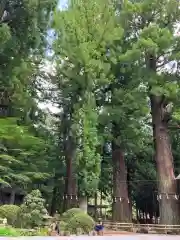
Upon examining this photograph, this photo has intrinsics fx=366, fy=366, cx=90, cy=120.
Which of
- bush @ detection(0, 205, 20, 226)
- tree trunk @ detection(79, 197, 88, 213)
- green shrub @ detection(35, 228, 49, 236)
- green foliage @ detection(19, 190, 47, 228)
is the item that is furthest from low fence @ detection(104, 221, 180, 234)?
bush @ detection(0, 205, 20, 226)

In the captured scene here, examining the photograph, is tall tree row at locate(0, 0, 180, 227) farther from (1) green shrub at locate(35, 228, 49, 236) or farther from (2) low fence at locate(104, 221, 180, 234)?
(1) green shrub at locate(35, 228, 49, 236)

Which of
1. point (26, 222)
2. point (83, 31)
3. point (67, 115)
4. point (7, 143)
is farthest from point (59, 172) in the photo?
point (26, 222)

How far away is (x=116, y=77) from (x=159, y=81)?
3283 mm

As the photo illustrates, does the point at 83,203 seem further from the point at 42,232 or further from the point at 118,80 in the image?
the point at 42,232

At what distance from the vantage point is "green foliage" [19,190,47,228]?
46.7 feet

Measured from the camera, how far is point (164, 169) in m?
22.0

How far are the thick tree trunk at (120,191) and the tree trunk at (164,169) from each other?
2.50 metres

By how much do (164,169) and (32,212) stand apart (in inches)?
404

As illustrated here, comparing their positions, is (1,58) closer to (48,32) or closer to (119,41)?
(48,32)

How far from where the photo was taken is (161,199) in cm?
2150

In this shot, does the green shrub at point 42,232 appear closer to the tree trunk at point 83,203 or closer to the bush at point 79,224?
the bush at point 79,224

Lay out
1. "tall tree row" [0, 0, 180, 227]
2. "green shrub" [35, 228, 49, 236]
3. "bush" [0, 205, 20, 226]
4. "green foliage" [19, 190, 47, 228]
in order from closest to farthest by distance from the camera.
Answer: "green shrub" [35, 228, 49, 236], "green foliage" [19, 190, 47, 228], "bush" [0, 205, 20, 226], "tall tree row" [0, 0, 180, 227]

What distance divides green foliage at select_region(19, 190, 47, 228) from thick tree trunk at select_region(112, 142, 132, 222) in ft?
30.0

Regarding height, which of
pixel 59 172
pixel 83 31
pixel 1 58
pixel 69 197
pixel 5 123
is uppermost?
pixel 83 31
